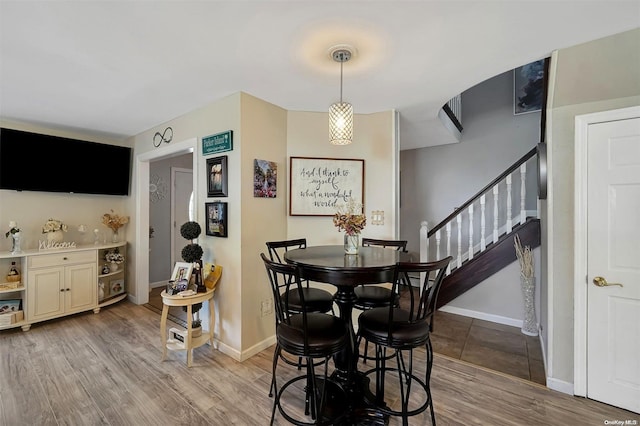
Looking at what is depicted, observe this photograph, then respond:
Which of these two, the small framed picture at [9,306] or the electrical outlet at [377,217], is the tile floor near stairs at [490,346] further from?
the small framed picture at [9,306]

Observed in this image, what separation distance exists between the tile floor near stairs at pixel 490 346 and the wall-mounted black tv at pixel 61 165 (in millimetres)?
4739

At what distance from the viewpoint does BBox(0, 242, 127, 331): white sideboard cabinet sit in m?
3.14

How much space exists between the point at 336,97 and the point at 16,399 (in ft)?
11.4

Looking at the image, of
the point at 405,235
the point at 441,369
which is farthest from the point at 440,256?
the point at 441,369

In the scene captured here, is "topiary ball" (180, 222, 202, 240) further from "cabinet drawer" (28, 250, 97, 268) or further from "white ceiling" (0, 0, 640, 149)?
"cabinet drawer" (28, 250, 97, 268)

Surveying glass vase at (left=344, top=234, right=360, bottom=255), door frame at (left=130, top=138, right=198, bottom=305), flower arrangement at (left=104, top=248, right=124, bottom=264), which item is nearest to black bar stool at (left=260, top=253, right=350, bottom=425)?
glass vase at (left=344, top=234, right=360, bottom=255)

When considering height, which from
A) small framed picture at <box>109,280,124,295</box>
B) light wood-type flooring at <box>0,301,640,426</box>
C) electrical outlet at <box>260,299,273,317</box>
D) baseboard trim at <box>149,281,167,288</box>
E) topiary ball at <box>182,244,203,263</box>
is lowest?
light wood-type flooring at <box>0,301,640,426</box>

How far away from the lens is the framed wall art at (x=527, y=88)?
394 cm

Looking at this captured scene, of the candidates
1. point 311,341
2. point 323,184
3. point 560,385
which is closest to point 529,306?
point 560,385

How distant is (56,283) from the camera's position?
333cm

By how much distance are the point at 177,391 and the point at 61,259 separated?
8.43ft

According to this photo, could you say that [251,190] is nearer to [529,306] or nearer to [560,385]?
[560,385]

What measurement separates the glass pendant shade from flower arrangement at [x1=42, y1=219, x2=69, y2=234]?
3.85 meters

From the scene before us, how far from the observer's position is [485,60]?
2031 millimetres
